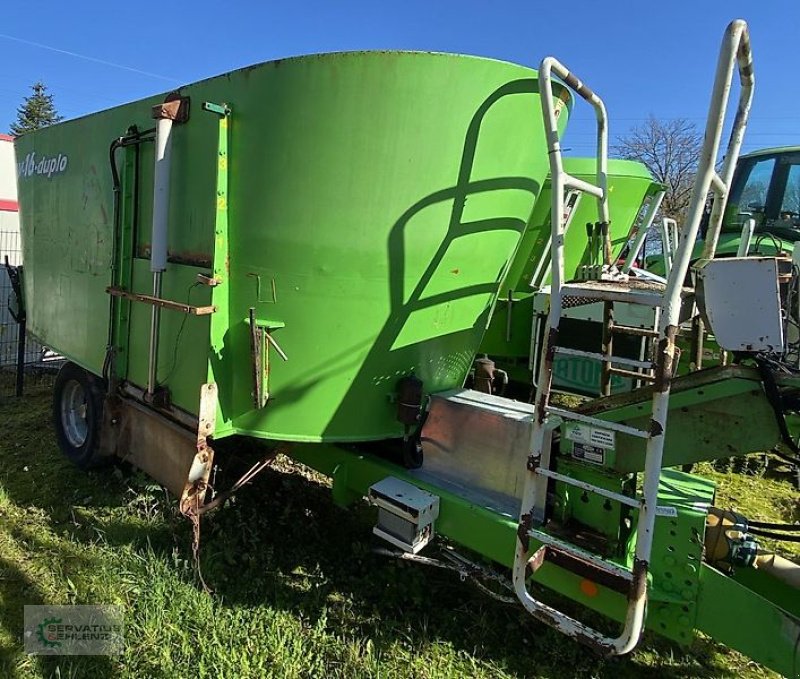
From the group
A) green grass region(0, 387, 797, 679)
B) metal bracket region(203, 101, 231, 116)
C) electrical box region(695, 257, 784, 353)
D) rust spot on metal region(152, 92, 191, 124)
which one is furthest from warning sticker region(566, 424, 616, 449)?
rust spot on metal region(152, 92, 191, 124)

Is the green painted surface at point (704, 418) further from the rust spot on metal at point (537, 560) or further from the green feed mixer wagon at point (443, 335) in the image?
the rust spot on metal at point (537, 560)

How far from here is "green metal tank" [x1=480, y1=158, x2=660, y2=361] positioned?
5.18 meters

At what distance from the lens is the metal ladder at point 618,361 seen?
1.98 m

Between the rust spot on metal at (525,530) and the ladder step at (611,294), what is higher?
the ladder step at (611,294)

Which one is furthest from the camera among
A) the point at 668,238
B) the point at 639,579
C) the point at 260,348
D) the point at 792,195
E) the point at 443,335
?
the point at 792,195

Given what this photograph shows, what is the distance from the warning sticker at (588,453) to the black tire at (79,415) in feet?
11.1

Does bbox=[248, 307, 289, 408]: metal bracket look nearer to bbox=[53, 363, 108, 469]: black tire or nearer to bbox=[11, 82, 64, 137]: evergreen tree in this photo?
bbox=[53, 363, 108, 469]: black tire

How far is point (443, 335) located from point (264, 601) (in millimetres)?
1677

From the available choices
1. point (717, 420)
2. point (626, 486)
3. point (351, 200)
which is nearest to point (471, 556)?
point (626, 486)

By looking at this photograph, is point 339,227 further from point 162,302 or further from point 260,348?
point 162,302

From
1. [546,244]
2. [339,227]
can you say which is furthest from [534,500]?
[546,244]

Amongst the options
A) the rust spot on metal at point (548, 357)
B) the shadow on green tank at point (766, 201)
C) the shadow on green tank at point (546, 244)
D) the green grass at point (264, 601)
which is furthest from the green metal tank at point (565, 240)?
the rust spot on metal at point (548, 357)

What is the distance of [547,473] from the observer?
2.32 meters

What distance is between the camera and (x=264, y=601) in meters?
2.98
